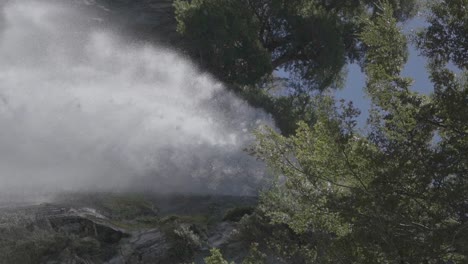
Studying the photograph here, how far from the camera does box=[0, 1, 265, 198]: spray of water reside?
61.5 feet

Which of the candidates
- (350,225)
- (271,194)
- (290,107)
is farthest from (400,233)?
(290,107)

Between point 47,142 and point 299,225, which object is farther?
point 47,142

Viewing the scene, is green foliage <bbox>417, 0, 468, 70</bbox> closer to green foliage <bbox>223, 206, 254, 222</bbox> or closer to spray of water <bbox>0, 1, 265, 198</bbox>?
green foliage <bbox>223, 206, 254, 222</bbox>

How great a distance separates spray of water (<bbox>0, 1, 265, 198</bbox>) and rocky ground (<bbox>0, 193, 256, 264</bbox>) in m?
3.10

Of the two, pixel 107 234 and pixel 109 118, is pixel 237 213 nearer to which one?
pixel 107 234

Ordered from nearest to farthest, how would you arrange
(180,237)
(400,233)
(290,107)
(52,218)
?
(400,233) → (180,237) → (52,218) → (290,107)

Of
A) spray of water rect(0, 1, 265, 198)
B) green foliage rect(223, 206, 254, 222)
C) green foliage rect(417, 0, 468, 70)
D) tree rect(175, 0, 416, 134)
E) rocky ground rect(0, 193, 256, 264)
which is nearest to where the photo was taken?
green foliage rect(417, 0, 468, 70)

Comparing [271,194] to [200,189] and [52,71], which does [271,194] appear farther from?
[52,71]

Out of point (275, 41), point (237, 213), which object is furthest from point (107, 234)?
point (275, 41)

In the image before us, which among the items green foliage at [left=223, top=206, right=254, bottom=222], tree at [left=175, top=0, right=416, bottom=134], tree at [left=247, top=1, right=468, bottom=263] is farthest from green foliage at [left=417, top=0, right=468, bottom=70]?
tree at [left=175, top=0, right=416, bottom=134]

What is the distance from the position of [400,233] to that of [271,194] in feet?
6.25

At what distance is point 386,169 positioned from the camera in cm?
738

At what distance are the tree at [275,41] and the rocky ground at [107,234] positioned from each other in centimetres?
1333

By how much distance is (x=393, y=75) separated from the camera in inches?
318
